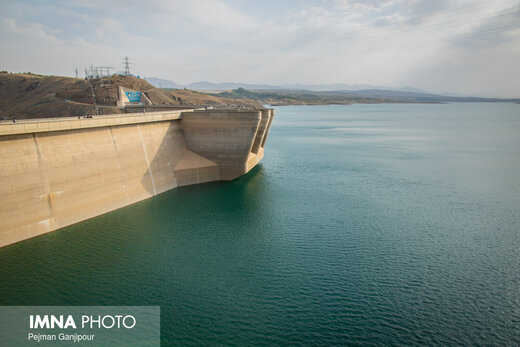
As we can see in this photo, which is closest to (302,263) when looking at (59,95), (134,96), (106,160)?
(106,160)

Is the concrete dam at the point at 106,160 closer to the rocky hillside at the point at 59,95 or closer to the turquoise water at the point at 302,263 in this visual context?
the turquoise water at the point at 302,263

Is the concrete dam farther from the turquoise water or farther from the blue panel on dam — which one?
the blue panel on dam

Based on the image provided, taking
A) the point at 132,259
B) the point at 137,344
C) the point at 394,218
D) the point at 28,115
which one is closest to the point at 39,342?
the point at 137,344

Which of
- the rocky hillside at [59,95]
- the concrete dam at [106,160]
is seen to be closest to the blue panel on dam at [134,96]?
the rocky hillside at [59,95]

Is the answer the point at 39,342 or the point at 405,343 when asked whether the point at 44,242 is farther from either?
the point at 405,343

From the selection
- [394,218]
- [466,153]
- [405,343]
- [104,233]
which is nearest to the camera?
[405,343]
